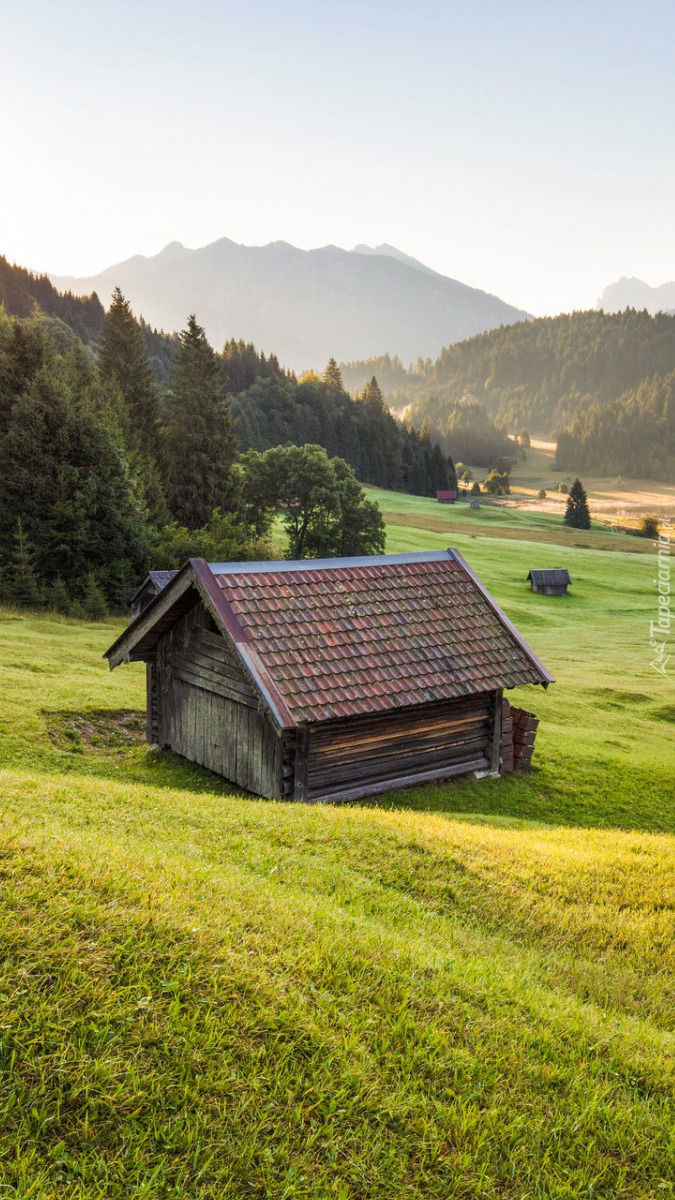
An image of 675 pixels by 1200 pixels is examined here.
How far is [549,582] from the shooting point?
6431cm

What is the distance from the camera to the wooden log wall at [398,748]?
15.3 metres

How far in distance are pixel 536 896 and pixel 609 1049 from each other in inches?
136

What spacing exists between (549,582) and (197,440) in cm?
3359

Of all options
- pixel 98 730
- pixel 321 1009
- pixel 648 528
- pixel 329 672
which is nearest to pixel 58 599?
pixel 98 730

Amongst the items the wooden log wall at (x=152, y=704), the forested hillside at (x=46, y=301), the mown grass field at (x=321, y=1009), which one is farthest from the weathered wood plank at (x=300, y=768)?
the forested hillside at (x=46, y=301)

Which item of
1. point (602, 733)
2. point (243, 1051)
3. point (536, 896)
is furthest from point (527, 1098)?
point (602, 733)

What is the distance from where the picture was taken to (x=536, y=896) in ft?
31.0

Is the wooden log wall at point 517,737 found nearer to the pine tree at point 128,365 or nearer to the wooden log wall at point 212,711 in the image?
the wooden log wall at point 212,711

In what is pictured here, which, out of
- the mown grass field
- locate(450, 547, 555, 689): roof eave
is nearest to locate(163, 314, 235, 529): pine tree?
locate(450, 547, 555, 689): roof eave

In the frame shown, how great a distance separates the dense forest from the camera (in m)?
39.2

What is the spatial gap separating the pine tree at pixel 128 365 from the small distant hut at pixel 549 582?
36785 mm

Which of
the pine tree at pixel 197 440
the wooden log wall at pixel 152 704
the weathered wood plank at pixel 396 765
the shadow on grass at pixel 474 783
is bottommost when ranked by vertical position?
the shadow on grass at pixel 474 783

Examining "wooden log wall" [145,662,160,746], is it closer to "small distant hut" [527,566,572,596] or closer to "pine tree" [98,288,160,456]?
"small distant hut" [527,566,572,596]

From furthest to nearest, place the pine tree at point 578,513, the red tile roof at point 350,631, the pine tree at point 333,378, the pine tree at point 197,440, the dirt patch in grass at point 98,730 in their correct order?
the pine tree at point 333,378
the pine tree at point 578,513
the pine tree at point 197,440
the dirt patch in grass at point 98,730
the red tile roof at point 350,631
